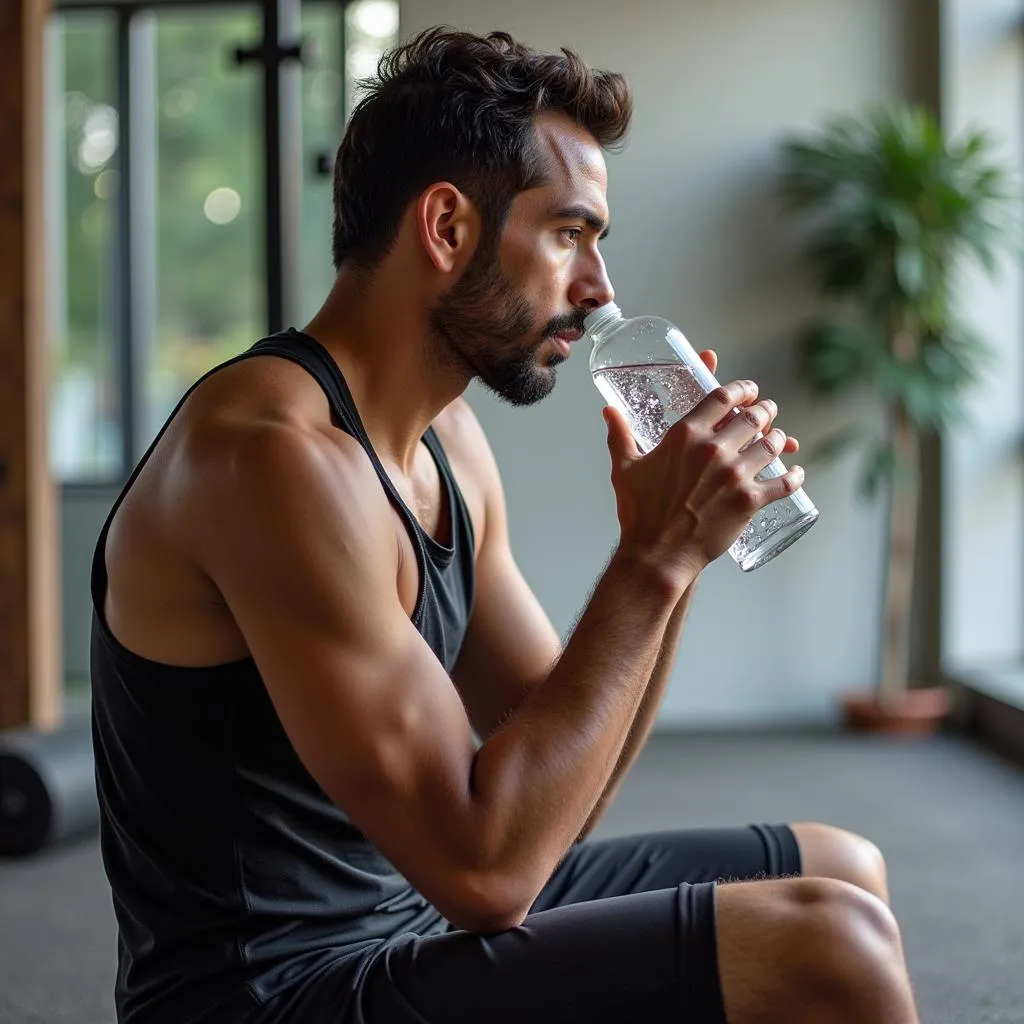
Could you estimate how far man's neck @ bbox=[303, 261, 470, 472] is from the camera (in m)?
1.18

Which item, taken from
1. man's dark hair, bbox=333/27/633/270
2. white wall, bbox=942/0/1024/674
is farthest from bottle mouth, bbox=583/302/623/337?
white wall, bbox=942/0/1024/674

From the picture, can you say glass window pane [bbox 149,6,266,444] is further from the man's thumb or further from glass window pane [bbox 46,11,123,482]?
the man's thumb

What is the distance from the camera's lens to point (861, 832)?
2.85 meters

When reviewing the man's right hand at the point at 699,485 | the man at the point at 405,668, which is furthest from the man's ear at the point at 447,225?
the man's right hand at the point at 699,485

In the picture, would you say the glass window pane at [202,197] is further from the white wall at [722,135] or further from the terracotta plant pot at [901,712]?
the terracotta plant pot at [901,712]

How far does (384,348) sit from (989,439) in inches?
122

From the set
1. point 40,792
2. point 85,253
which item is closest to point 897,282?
point 40,792

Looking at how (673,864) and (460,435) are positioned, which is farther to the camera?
(460,435)

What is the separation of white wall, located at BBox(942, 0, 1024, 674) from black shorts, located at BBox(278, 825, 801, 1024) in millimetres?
3173

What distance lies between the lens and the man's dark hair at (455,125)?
118 centimetres

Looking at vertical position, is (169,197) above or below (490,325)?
above

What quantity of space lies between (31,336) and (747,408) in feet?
9.82

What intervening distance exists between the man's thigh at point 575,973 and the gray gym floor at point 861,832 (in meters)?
0.99

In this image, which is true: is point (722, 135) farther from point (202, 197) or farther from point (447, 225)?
point (447, 225)
